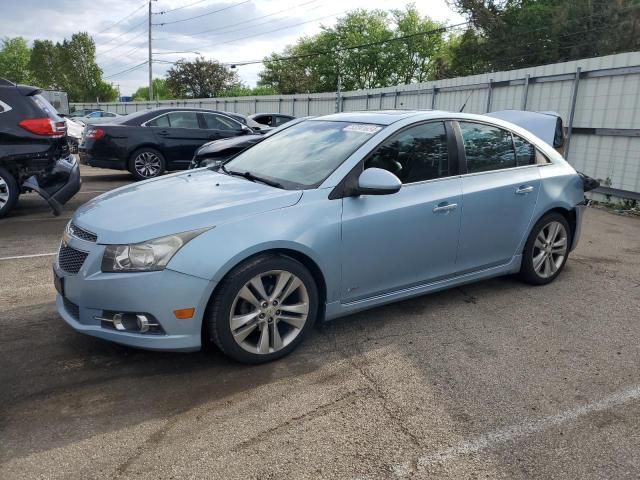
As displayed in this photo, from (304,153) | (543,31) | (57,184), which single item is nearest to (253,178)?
(304,153)

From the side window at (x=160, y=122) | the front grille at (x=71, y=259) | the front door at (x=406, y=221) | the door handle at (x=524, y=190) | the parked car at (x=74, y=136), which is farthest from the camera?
the parked car at (x=74, y=136)

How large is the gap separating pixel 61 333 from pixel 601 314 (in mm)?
4146

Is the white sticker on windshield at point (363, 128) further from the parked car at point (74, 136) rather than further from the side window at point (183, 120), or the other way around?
the parked car at point (74, 136)

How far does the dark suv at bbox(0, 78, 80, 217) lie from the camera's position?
7027 millimetres

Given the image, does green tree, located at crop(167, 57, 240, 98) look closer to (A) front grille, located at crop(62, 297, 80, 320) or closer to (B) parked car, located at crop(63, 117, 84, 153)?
(B) parked car, located at crop(63, 117, 84, 153)

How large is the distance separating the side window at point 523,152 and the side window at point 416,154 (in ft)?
2.92

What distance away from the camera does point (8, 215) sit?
24.8 feet


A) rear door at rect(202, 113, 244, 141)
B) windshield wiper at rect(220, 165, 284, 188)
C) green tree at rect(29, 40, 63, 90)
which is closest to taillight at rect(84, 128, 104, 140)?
rear door at rect(202, 113, 244, 141)

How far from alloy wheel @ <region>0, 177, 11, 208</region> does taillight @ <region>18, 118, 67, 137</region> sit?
31.4 inches

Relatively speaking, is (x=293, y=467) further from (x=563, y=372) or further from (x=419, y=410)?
(x=563, y=372)

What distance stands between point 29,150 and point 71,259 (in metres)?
4.66

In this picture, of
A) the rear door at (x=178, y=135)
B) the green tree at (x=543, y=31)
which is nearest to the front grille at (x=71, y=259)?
the rear door at (x=178, y=135)

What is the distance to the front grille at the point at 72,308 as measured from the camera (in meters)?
3.25

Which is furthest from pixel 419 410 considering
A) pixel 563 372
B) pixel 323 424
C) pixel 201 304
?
pixel 201 304
